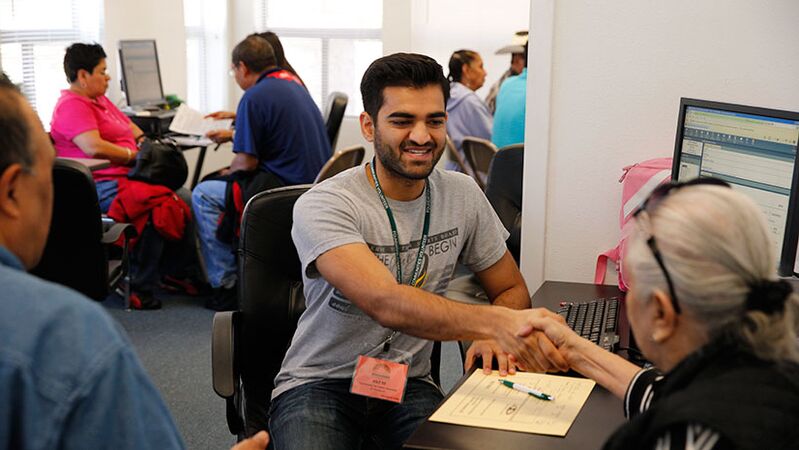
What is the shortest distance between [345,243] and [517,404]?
1.73ft

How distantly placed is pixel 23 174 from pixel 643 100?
193 centimetres

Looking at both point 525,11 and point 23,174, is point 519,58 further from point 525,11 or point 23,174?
point 23,174

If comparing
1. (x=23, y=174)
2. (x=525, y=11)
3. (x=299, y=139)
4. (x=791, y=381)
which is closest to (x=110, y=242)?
(x=299, y=139)

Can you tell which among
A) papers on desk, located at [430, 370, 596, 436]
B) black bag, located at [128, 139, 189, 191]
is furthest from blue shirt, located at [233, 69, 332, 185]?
papers on desk, located at [430, 370, 596, 436]

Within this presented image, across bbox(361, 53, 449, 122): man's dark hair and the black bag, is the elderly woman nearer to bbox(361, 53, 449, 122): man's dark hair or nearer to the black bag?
bbox(361, 53, 449, 122): man's dark hair

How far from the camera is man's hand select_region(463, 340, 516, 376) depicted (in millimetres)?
1923

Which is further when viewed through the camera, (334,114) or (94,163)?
(334,114)

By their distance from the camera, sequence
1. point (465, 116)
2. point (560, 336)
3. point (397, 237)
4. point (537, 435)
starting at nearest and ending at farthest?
1. point (537, 435)
2. point (560, 336)
3. point (397, 237)
4. point (465, 116)

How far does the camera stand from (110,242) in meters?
3.82

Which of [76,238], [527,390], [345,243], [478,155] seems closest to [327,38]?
[478,155]

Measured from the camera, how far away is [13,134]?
1.06 m

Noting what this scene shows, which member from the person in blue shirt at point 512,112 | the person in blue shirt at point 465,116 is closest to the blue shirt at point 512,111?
the person in blue shirt at point 512,112

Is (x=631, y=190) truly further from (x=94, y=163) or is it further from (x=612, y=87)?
(x=94, y=163)

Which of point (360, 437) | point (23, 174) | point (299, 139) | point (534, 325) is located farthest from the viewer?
point (299, 139)
